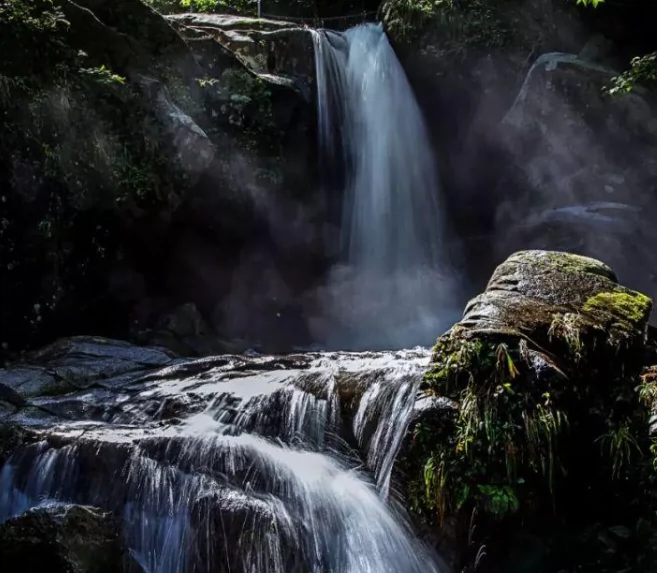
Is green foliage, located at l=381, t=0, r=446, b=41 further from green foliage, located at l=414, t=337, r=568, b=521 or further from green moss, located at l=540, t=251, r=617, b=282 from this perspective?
green foliage, located at l=414, t=337, r=568, b=521

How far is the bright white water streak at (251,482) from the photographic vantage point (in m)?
4.22

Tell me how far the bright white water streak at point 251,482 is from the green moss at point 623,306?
1.80m

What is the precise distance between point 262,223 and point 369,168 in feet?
9.75

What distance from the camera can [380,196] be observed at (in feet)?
43.0

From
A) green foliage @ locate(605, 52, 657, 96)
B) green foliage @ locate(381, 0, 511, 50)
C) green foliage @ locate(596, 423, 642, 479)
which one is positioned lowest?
green foliage @ locate(596, 423, 642, 479)

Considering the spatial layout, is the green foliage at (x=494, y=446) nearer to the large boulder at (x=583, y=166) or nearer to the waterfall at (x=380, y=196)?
the waterfall at (x=380, y=196)

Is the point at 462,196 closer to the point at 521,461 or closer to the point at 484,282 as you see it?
the point at 484,282

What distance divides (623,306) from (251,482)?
3.63 m

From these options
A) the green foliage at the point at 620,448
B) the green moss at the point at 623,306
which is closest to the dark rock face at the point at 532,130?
the green moss at the point at 623,306

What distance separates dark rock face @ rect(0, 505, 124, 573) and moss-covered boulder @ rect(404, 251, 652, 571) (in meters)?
2.14

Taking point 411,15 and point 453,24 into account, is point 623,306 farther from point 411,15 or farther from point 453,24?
point 411,15

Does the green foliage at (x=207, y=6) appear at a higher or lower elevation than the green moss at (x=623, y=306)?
higher

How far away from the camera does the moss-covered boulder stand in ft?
13.7

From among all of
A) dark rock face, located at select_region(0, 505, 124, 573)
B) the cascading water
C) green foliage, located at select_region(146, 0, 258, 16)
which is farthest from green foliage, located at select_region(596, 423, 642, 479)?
green foliage, located at select_region(146, 0, 258, 16)
